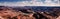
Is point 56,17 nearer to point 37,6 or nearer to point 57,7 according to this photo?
point 57,7

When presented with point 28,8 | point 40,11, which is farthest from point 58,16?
point 28,8

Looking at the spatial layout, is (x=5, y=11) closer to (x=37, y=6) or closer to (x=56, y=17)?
(x=37, y=6)

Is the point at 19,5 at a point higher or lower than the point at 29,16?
higher

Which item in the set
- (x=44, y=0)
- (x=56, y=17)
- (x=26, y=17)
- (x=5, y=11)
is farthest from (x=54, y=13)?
(x=5, y=11)

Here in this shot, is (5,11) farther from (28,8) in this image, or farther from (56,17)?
(56,17)

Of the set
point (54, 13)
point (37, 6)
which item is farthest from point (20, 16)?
point (54, 13)
